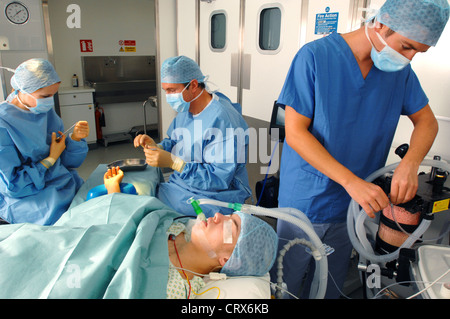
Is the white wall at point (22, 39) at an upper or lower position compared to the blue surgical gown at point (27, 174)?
upper

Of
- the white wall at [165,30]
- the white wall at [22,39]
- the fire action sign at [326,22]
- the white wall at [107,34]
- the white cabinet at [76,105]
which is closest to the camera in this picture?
the fire action sign at [326,22]

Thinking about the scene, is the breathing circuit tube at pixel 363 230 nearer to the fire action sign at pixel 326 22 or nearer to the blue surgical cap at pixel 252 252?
the blue surgical cap at pixel 252 252

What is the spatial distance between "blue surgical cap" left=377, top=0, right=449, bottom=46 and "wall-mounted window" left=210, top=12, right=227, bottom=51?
240 centimetres

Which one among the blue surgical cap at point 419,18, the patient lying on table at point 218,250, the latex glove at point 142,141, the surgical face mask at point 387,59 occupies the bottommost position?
the patient lying on table at point 218,250

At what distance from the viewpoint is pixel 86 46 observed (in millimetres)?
5289

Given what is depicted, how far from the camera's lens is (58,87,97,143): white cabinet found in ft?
15.6

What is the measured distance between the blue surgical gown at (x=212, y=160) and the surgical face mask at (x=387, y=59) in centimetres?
85

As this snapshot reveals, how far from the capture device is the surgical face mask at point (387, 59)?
129 centimetres

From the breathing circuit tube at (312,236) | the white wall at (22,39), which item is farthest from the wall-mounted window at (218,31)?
the breathing circuit tube at (312,236)

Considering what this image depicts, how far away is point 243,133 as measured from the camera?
2.03 m
